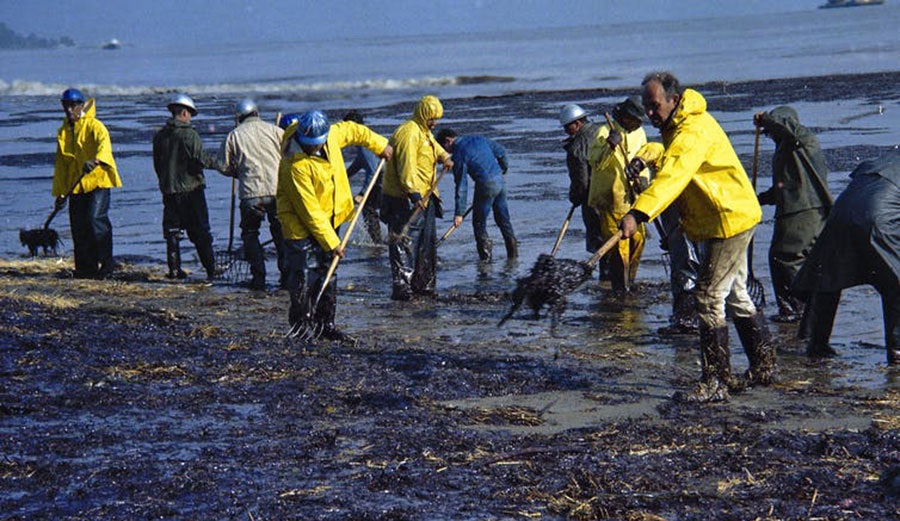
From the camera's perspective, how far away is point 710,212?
7551 millimetres

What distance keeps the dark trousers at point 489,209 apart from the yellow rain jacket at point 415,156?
1.83 meters

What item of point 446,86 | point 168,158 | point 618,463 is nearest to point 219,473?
point 618,463

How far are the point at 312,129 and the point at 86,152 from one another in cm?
487

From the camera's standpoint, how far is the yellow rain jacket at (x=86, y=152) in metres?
13.3

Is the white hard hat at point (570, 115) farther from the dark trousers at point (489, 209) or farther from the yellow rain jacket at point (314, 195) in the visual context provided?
the yellow rain jacket at point (314, 195)

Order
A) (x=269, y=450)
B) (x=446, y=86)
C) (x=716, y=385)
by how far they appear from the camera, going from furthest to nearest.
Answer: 1. (x=446, y=86)
2. (x=716, y=385)
3. (x=269, y=450)

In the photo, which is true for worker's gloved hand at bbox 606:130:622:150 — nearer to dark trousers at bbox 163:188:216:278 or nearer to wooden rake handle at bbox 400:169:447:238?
wooden rake handle at bbox 400:169:447:238

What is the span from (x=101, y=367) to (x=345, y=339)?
1862mm

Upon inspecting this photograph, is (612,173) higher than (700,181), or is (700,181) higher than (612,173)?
(700,181)

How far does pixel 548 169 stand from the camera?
73.4 ft

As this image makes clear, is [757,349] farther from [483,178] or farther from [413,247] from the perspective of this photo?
[483,178]

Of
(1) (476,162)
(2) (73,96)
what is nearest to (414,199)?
(1) (476,162)

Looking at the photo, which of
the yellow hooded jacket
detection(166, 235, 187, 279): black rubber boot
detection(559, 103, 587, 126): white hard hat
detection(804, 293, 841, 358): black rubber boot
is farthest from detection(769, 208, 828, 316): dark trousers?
detection(166, 235, 187, 279): black rubber boot

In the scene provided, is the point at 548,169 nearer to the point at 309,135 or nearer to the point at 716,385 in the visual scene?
the point at 309,135
